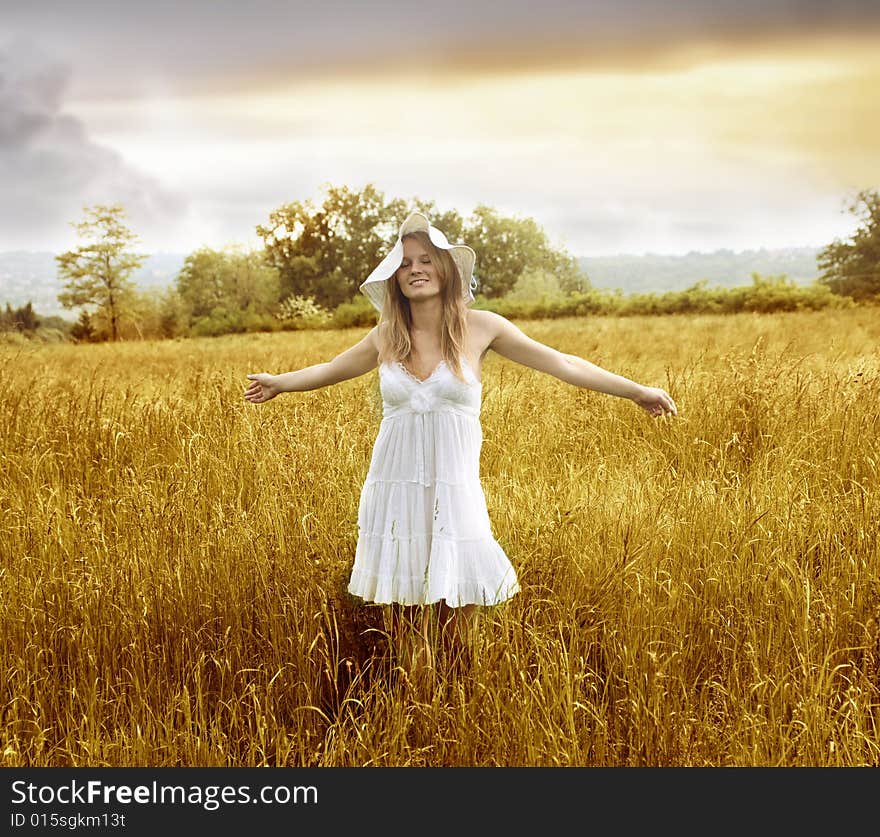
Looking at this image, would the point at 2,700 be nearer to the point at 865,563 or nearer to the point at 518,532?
the point at 518,532

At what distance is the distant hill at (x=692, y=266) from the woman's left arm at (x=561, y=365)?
470ft

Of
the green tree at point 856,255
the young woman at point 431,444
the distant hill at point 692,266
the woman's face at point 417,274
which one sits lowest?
the young woman at point 431,444

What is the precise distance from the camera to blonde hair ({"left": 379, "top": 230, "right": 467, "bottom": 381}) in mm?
2648

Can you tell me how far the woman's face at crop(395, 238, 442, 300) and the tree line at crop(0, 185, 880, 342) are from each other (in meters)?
27.0

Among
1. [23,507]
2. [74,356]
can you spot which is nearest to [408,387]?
[23,507]

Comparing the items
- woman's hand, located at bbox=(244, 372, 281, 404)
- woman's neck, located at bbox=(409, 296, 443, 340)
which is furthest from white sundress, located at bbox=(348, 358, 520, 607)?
woman's hand, located at bbox=(244, 372, 281, 404)

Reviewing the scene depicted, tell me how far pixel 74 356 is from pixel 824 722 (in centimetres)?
1397

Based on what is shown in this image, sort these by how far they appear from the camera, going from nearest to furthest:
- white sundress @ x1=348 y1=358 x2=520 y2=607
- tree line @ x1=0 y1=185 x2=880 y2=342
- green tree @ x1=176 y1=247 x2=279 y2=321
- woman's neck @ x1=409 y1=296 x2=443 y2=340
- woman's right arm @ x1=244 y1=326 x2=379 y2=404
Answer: white sundress @ x1=348 y1=358 x2=520 y2=607 < woman's neck @ x1=409 y1=296 x2=443 y2=340 < woman's right arm @ x1=244 y1=326 x2=379 y2=404 < tree line @ x1=0 y1=185 x2=880 y2=342 < green tree @ x1=176 y1=247 x2=279 y2=321

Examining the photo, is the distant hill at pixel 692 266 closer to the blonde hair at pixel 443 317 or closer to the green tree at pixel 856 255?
the green tree at pixel 856 255

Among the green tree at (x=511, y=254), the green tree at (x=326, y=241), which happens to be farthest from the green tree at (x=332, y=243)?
the green tree at (x=511, y=254)

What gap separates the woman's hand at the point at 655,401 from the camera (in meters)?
2.78

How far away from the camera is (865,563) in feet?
9.66

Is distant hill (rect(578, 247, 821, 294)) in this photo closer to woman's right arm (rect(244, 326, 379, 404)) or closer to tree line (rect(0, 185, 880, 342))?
tree line (rect(0, 185, 880, 342))

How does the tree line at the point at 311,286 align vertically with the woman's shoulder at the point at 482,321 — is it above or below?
above
